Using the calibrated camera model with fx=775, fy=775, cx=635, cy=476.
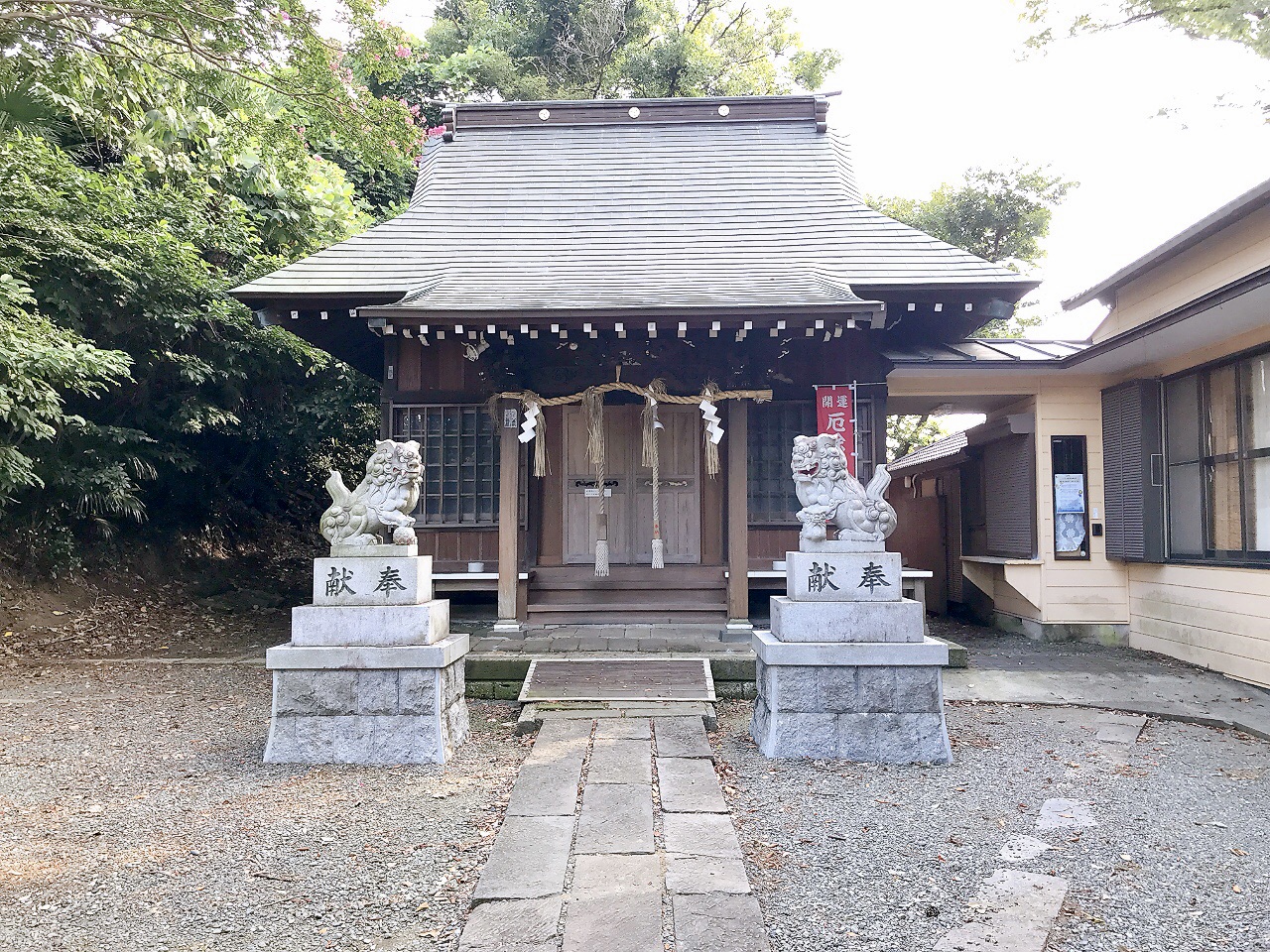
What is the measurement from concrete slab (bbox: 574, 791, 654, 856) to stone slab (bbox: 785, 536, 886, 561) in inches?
75.6

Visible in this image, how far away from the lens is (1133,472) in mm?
8492

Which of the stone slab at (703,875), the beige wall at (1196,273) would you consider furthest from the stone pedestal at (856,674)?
the beige wall at (1196,273)

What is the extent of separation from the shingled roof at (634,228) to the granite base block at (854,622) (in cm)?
291

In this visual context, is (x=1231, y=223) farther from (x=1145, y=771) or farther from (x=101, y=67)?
(x=101, y=67)

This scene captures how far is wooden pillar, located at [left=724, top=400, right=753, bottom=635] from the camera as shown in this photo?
24.8ft

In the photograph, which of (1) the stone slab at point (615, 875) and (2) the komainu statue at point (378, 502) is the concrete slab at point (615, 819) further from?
(2) the komainu statue at point (378, 502)

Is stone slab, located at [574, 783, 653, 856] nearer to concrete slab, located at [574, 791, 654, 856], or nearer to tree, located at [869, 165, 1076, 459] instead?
concrete slab, located at [574, 791, 654, 856]

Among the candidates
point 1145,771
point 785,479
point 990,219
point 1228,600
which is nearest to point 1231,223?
point 1228,600

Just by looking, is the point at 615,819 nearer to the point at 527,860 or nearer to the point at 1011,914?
the point at 527,860

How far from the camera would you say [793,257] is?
28.0 ft

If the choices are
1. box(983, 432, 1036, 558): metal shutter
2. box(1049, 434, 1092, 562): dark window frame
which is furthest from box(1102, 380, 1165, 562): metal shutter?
box(983, 432, 1036, 558): metal shutter

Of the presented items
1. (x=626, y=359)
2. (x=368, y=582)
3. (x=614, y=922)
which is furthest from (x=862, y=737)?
(x=626, y=359)

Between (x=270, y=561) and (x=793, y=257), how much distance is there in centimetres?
995

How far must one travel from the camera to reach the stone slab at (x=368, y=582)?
200 inches
